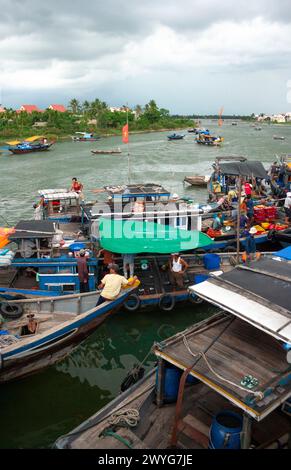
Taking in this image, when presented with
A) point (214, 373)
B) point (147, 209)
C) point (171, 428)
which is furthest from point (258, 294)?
point (147, 209)

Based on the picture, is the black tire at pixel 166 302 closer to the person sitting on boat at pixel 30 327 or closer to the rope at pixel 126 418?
the person sitting on boat at pixel 30 327

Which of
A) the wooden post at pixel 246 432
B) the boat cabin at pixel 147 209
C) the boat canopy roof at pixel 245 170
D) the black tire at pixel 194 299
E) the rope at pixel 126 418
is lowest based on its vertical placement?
the black tire at pixel 194 299

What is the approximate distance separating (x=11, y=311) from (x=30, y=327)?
785mm

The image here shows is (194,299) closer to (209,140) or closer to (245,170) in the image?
(245,170)

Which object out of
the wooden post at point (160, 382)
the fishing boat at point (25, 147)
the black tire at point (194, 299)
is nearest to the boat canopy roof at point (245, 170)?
the black tire at point (194, 299)

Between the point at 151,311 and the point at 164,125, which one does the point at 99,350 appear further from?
the point at 164,125

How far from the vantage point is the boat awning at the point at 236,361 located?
14.1ft

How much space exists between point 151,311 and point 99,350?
192 centimetres

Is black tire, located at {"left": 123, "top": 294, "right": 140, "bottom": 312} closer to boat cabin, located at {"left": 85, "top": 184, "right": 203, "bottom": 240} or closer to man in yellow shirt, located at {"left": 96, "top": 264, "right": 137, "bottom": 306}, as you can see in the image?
man in yellow shirt, located at {"left": 96, "top": 264, "right": 137, "bottom": 306}

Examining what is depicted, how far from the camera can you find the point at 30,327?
27.4 ft

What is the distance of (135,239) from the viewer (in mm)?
10312

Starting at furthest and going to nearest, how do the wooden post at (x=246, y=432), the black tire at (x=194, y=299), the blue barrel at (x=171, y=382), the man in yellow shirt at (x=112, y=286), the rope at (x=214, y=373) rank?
1. the black tire at (x=194, y=299)
2. the man in yellow shirt at (x=112, y=286)
3. the blue barrel at (x=171, y=382)
4. the wooden post at (x=246, y=432)
5. the rope at (x=214, y=373)

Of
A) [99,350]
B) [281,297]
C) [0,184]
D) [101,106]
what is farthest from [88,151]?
[281,297]

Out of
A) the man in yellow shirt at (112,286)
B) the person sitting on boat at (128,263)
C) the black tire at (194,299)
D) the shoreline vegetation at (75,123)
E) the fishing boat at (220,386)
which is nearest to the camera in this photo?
the fishing boat at (220,386)
